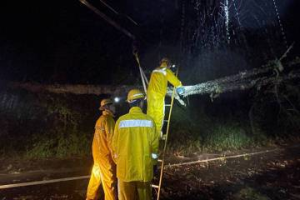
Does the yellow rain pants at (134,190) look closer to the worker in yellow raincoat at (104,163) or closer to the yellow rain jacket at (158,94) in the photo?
the worker in yellow raincoat at (104,163)

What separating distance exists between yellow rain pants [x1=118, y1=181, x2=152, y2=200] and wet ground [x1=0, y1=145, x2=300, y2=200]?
221 cm

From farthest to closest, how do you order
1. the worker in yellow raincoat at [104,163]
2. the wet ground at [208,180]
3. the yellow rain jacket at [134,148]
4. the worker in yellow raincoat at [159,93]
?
the wet ground at [208,180] → the worker in yellow raincoat at [159,93] → the worker in yellow raincoat at [104,163] → the yellow rain jacket at [134,148]

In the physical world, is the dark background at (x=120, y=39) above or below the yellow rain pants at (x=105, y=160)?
above

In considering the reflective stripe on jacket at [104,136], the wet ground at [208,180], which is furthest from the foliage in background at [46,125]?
the reflective stripe on jacket at [104,136]

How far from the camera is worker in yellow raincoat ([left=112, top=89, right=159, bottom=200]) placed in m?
3.81

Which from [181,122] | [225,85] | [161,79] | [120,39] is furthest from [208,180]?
[120,39]

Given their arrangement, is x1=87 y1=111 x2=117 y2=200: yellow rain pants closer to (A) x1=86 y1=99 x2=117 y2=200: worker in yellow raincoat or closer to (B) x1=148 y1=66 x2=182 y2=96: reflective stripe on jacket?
(A) x1=86 y1=99 x2=117 y2=200: worker in yellow raincoat

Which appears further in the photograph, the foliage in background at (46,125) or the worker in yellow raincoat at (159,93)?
the foliage in background at (46,125)

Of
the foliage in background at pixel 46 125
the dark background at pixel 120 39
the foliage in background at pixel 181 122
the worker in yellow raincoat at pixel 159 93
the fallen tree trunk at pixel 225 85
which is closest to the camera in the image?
the worker in yellow raincoat at pixel 159 93

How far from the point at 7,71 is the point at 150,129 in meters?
9.95

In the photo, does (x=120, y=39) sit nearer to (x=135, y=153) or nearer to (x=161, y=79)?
(x=161, y=79)

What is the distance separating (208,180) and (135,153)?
3.94 metres

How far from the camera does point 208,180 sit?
23.4 ft

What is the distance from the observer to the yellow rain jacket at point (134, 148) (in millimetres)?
3809
